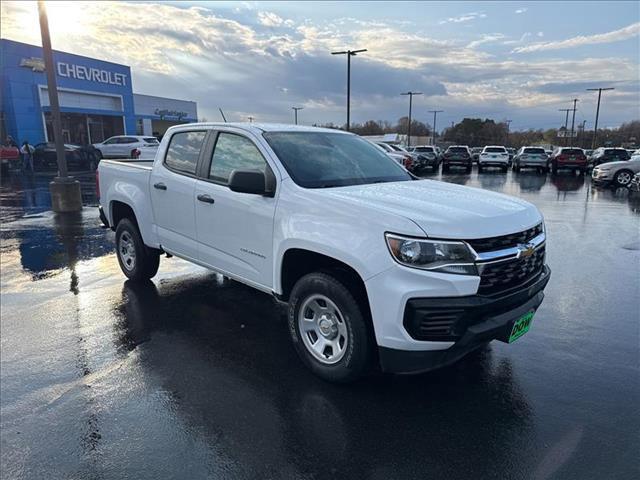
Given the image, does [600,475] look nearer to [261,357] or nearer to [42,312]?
[261,357]

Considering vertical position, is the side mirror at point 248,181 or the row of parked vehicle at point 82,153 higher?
the side mirror at point 248,181

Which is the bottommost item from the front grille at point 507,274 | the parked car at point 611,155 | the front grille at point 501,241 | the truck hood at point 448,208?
the parked car at point 611,155

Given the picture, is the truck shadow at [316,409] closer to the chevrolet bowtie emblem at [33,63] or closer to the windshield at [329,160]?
the windshield at [329,160]

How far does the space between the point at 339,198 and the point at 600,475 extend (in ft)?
7.72

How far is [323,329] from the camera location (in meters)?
3.70

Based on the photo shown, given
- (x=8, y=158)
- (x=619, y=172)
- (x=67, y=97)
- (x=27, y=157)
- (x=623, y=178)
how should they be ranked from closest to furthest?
(x=619, y=172) → (x=623, y=178) → (x=8, y=158) → (x=27, y=157) → (x=67, y=97)

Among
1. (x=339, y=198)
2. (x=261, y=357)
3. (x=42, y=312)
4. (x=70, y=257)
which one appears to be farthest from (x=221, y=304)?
(x=70, y=257)

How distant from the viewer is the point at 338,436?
10.1 feet

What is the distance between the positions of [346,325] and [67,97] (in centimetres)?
3889

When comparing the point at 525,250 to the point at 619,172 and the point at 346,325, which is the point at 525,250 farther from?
the point at 619,172

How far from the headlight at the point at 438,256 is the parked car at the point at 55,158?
92.4 ft

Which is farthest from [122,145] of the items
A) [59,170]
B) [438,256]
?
[438,256]

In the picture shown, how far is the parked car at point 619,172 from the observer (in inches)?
787

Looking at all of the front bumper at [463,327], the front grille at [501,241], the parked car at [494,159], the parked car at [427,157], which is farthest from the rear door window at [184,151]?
the parked car at [494,159]
